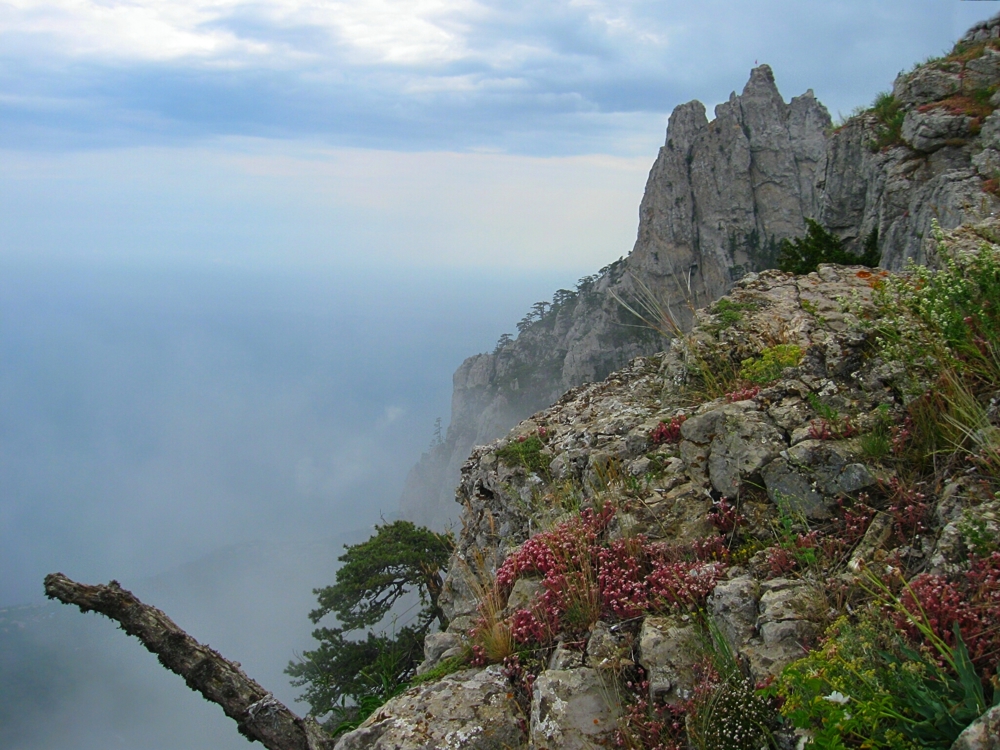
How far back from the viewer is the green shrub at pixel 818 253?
53.3 ft

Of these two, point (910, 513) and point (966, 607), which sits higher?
point (910, 513)

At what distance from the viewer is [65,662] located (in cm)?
12900

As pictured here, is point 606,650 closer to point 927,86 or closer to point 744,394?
point 744,394

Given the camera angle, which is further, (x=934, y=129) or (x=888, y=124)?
(x=888, y=124)

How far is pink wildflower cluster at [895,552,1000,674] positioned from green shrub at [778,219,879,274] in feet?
43.0

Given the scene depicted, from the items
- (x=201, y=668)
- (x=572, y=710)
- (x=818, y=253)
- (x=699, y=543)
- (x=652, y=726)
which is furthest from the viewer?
(x=818, y=253)

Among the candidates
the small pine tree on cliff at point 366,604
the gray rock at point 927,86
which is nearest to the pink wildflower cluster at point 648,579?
the small pine tree on cliff at point 366,604

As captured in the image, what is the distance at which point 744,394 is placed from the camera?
258 inches

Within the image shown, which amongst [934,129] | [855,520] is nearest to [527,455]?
[855,520]

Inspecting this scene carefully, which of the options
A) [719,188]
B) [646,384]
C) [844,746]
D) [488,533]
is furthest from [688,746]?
[719,188]

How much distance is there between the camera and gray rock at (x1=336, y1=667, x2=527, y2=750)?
4570 millimetres

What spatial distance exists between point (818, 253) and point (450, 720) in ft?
51.2

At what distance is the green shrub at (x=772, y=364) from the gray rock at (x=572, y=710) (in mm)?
3554

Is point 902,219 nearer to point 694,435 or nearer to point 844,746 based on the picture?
point 694,435
